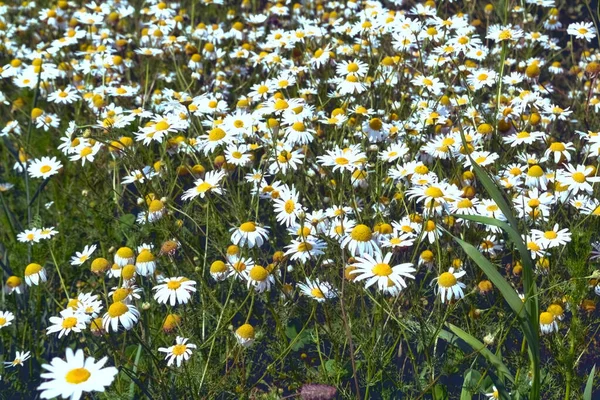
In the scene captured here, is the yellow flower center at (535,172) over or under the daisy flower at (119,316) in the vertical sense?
→ over

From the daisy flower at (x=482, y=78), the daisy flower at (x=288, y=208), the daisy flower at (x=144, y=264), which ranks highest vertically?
the daisy flower at (x=482, y=78)

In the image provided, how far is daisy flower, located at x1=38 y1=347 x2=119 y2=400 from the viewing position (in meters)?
1.70

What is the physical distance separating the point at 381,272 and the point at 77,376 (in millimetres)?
960

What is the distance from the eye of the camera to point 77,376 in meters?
1.76

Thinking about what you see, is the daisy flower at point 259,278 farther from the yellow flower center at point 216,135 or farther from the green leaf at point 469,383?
the yellow flower center at point 216,135

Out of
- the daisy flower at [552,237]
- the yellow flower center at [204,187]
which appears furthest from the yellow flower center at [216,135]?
the daisy flower at [552,237]

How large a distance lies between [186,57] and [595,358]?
3293 millimetres

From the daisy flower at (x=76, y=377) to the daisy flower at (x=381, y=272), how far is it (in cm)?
A: 83

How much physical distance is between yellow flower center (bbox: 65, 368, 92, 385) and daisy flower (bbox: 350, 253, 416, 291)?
2.79ft

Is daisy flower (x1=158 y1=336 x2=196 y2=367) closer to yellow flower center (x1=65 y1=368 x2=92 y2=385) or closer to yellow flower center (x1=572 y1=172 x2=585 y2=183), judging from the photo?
yellow flower center (x1=65 y1=368 x2=92 y2=385)

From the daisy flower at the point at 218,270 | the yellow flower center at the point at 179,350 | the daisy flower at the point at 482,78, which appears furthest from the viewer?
the daisy flower at the point at 482,78

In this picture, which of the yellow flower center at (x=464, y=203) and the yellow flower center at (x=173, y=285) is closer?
the yellow flower center at (x=173, y=285)

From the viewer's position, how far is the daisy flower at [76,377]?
66.7 inches

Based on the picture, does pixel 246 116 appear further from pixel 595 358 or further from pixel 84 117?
pixel 595 358
